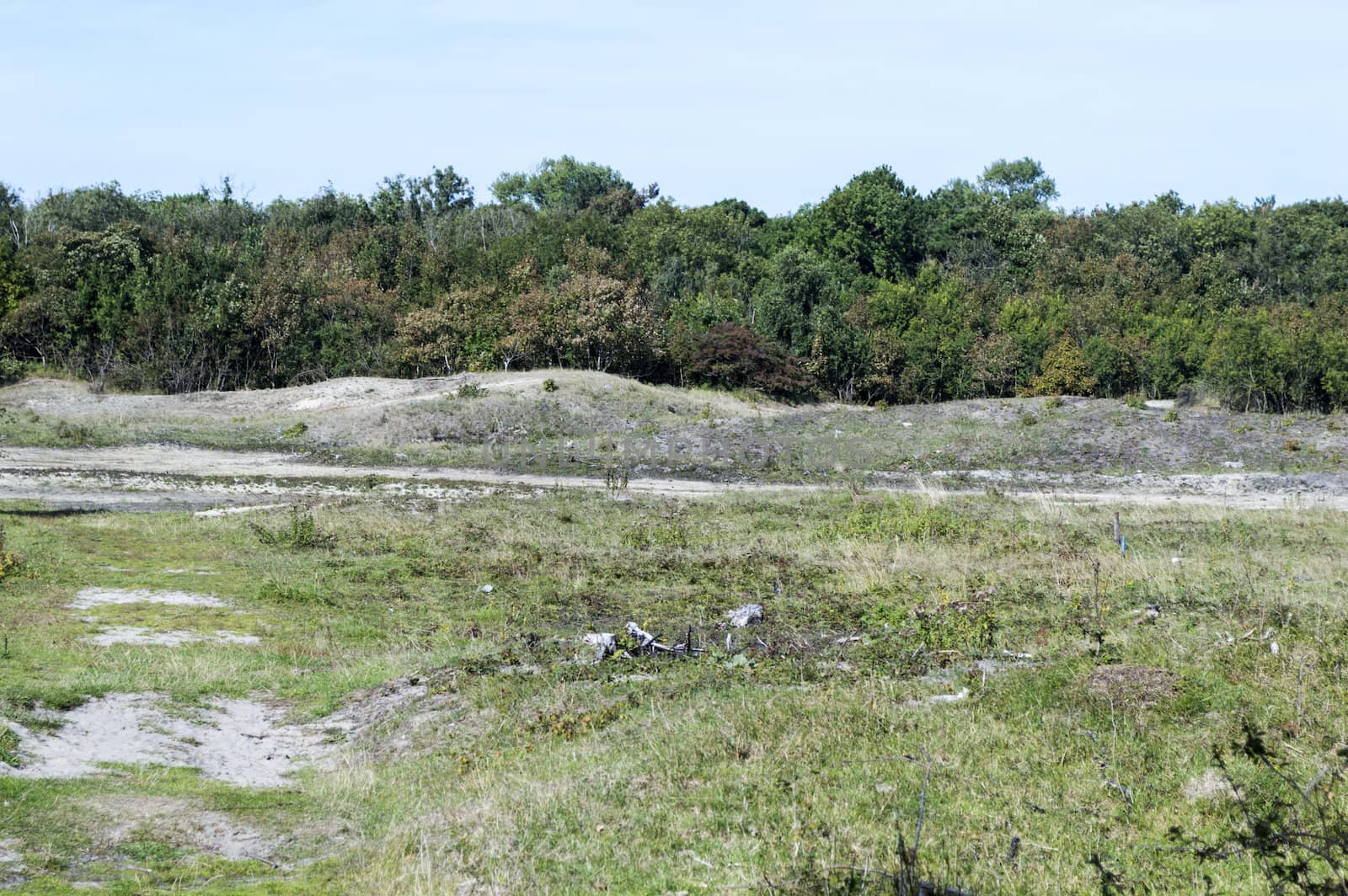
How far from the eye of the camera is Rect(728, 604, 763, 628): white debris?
16484mm

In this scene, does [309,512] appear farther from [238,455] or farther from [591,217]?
[591,217]

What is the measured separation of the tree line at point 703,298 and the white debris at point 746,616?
157ft

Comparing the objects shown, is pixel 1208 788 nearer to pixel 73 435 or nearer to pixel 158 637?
pixel 158 637

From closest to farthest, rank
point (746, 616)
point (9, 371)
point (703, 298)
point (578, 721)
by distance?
point (578, 721) → point (746, 616) → point (9, 371) → point (703, 298)

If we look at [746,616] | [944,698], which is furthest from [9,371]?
[944,698]

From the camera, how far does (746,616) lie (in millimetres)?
16625

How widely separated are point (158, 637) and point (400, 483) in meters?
22.4

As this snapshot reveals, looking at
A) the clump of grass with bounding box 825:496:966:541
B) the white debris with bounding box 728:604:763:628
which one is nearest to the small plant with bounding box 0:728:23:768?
the white debris with bounding box 728:604:763:628

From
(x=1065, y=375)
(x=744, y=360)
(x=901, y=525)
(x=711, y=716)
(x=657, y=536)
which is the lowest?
(x=657, y=536)

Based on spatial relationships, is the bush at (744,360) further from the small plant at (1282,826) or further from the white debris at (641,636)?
the small plant at (1282,826)

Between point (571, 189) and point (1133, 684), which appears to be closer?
point (1133, 684)

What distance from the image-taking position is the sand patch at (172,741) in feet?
34.9

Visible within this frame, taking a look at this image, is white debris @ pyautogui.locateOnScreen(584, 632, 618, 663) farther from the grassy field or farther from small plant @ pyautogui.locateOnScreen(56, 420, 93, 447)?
small plant @ pyautogui.locateOnScreen(56, 420, 93, 447)

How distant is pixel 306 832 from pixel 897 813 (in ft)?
15.2
